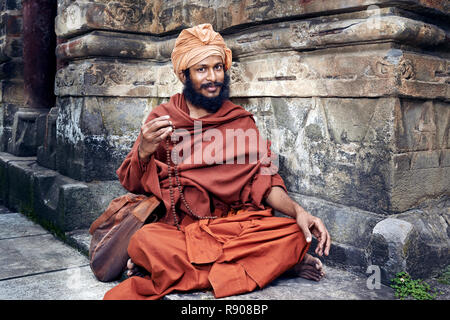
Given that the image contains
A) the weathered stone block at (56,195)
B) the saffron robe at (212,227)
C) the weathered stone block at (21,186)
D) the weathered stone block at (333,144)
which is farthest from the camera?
the weathered stone block at (21,186)

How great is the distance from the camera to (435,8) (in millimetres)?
2510

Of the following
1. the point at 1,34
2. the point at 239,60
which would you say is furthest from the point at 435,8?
the point at 1,34

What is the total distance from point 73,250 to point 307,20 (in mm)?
2228

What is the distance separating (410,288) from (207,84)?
5.01ft

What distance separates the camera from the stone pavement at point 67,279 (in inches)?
88.4

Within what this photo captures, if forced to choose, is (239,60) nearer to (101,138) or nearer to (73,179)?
(101,138)

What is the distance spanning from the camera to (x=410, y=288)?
7.42 ft

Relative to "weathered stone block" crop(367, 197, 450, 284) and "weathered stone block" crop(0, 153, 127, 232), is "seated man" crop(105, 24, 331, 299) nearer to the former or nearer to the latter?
"weathered stone block" crop(367, 197, 450, 284)

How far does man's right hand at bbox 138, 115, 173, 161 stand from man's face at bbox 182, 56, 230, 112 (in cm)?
44

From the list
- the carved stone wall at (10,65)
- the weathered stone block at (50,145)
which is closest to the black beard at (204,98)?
the weathered stone block at (50,145)

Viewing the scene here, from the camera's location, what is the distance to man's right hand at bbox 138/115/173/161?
2.33 meters

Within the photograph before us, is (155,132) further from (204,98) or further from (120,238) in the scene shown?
(120,238)

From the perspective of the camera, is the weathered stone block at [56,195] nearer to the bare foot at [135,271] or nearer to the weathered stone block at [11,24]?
the bare foot at [135,271]

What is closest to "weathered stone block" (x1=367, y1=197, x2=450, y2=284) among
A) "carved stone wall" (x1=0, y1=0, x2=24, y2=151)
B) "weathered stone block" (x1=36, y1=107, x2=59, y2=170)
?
"weathered stone block" (x1=36, y1=107, x2=59, y2=170)
